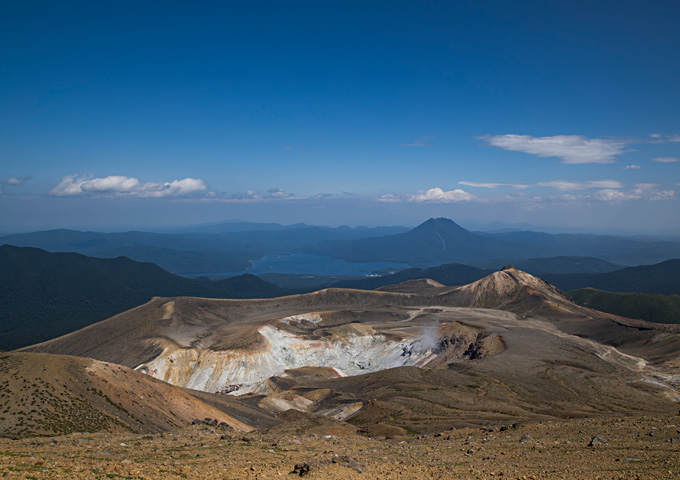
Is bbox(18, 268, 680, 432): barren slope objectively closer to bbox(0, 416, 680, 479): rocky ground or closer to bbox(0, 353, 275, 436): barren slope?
bbox(0, 416, 680, 479): rocky ground

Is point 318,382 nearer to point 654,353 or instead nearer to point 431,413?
point 431,413

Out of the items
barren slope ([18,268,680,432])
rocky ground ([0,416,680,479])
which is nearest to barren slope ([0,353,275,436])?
rocky ground ([0,416,680,479])

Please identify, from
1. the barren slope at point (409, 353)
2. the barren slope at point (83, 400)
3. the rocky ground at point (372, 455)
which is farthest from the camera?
the barren slope at point (409, 353)

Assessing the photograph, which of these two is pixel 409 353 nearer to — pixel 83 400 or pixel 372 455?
pixel 83 400

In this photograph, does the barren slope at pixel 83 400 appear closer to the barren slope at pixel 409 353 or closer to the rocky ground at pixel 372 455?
the rocky ground at pixel 372 455

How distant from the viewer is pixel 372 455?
833 inches

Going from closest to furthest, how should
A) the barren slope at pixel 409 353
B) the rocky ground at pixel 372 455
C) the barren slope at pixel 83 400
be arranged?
1. the rocky ground at pixel 372 455
2. the barren slope at pixel 83 400
3. the barren slope at pixel 409 353

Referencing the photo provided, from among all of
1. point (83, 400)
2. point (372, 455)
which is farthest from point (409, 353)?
point (372, 455)

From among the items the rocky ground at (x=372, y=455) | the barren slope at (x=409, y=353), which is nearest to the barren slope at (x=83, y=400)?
the rocky ground at (x=372, y=455)

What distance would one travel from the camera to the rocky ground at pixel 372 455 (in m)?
14.5

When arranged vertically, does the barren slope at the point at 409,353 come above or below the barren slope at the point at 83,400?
below

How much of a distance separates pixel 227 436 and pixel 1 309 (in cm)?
20602

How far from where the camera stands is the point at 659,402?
4597 cm

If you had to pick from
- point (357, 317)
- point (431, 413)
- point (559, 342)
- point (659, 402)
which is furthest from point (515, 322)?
point (431, 413)
